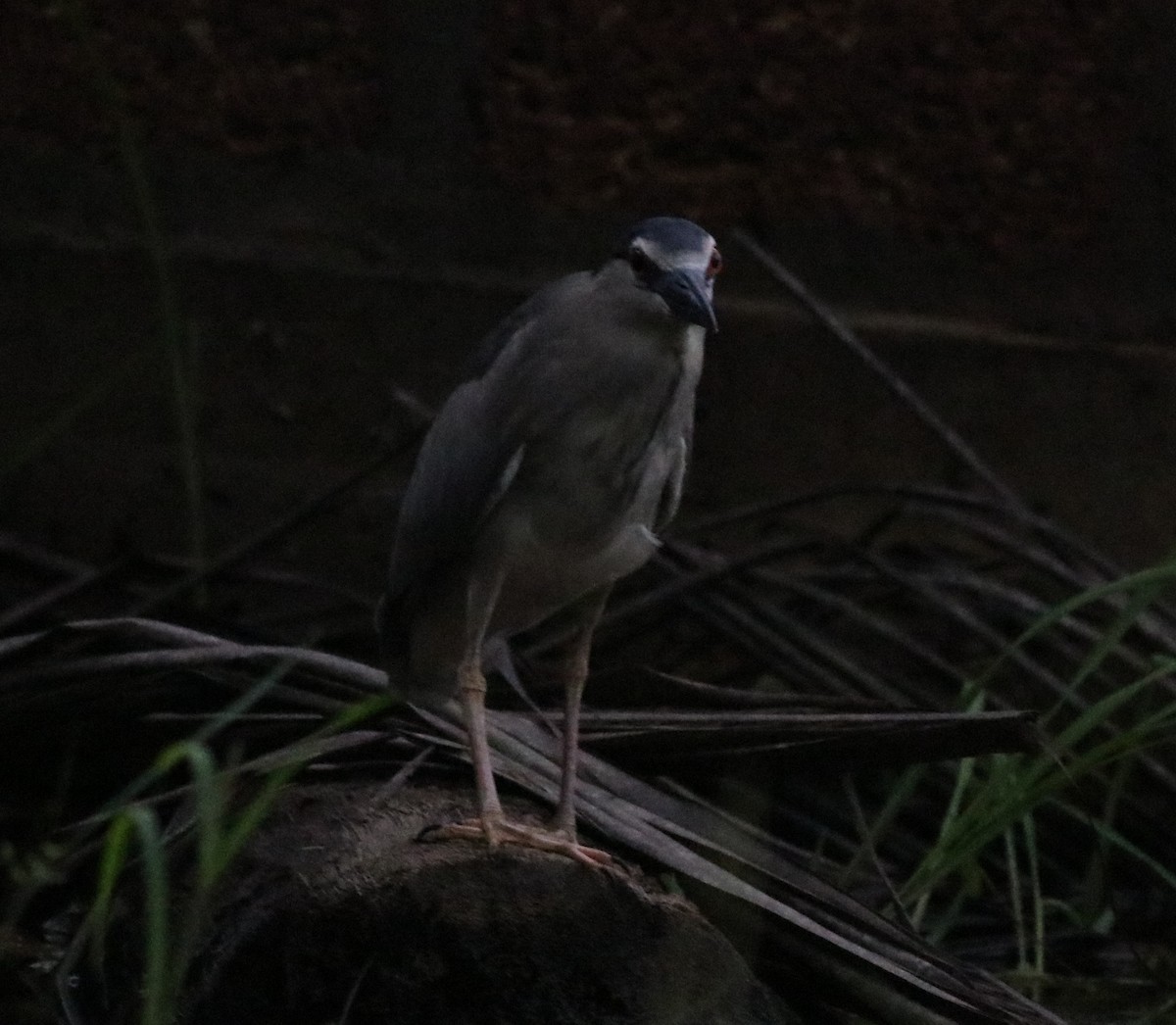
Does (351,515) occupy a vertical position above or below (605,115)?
below

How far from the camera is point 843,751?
1.95 meters

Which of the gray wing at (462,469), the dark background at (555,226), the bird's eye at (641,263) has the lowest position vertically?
the dark background at (555,226)

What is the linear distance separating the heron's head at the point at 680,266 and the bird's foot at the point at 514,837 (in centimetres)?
→ 44

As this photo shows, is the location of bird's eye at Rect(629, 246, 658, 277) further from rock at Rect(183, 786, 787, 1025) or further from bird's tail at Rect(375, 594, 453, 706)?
A: rock at Rect(183, 786, 787, 1025)

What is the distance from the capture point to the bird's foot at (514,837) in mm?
1732

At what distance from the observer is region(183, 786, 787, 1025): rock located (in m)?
1.65

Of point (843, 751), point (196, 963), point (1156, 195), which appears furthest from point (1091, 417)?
point (196, 963)

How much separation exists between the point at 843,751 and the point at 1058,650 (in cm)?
94

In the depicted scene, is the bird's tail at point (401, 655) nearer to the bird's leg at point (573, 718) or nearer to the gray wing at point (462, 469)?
the gray wing at point (462, 469)

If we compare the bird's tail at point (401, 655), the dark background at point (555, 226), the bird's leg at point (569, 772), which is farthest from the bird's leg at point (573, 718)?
the dark background at point (555, 226)

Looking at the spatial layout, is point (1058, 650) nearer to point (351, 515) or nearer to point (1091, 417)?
point (1091, 417)

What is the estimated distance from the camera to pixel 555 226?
2.97m

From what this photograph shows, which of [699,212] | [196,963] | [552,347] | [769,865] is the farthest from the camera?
[699,212]

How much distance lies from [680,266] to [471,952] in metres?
0.60
